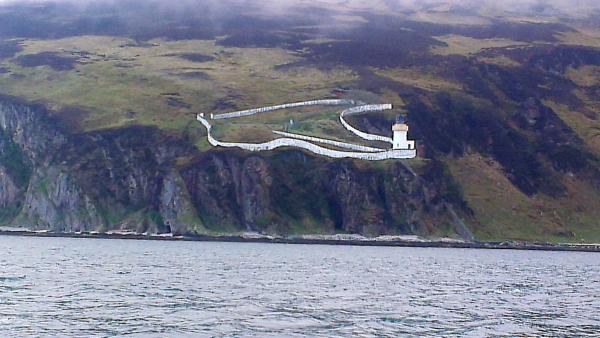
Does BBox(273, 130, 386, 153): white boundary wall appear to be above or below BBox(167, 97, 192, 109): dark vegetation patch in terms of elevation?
→ below

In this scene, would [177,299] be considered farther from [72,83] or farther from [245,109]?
[72,83]

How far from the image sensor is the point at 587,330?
5184cm

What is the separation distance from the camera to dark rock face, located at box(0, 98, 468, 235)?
491 ft

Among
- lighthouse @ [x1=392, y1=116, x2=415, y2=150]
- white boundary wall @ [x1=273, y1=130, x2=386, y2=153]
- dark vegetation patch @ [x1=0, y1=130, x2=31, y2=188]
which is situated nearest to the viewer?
dark vegetation patch @ [x1=0, y1=130, x2=31, y2=188]

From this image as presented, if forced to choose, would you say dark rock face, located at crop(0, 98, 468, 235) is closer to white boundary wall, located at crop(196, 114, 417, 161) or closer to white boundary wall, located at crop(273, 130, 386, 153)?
white boundary wall, located at crop(196, 114, 417, 161)

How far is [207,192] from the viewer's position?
503 feet

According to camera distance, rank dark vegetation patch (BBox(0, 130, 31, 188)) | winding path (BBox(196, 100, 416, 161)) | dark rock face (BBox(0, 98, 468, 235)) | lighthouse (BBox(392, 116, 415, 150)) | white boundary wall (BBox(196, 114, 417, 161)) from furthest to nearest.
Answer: lighthouse (BBox(392, 116, 415, 150)) → dark vegetation patch (BBox(0, 130, 31, 188)) → winding path (BBox(196, 100, 416, 161)) → white boundary wall (BBox(196, 114, 417, 161)) → dark rock face (BBox(0, 98, 468, 235))

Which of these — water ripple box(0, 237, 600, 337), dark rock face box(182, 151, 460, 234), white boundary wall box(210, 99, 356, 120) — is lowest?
water ripple box(0, 237, 600, 337)

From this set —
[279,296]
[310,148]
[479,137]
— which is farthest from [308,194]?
[279,296]

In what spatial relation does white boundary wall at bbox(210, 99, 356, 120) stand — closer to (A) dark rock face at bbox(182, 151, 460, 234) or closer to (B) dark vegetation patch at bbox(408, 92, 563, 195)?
(B) dark vegetation patch at bbox(408, 92, 563, 195)

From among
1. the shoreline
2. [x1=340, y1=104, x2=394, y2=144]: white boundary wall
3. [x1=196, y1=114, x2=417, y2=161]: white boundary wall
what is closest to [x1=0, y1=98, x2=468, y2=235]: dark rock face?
[x1=196, y1=114, x2=417, y2=161]: white boundary wall

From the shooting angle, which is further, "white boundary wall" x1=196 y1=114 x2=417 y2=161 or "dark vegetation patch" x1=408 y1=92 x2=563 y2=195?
"dark vegetation patch" x1=408 y1=92 x2=563 y2=195

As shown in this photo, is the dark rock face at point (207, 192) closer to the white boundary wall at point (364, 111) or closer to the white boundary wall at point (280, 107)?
the white boundary wall at point (364, 111)

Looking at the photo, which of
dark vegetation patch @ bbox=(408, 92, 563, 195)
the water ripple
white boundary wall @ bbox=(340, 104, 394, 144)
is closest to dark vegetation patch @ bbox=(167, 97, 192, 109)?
white boundary wall @ bbox=(340, 104, 394, 144)
